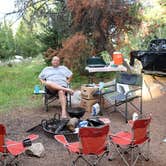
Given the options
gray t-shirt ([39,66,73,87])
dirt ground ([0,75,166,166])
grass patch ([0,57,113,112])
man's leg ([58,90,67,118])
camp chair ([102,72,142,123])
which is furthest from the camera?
grass patch ([0,57,113,112])

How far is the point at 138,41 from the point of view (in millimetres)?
9406

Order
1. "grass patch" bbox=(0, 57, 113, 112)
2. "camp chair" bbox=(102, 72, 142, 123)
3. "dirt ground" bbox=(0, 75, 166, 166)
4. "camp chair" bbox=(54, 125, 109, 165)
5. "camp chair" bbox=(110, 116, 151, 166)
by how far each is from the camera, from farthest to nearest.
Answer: "grass patch" bbox=(0, 57, 113, 112)
"camp chair" bbox=(102, 72, 142, 123)
"dirt ground" bbox=(0, 75, 166, 166)
"camp chair" bbox=(110, 116, 151, 166)
"camp chair" bbox=(54, 125, 109, 165)

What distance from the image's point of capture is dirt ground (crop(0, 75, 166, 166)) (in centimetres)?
390

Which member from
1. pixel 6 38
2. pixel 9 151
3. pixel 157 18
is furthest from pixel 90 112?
pixel 6 38

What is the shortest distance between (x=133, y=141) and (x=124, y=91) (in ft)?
8.50

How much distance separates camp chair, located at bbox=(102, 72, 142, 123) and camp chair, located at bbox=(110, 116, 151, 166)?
4.69 ft

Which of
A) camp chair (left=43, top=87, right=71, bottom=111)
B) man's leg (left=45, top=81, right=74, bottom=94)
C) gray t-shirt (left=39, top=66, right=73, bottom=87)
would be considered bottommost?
camp chair (left=43, top=87, right=71, bottom=111)

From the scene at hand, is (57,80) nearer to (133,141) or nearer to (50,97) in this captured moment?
(50,97)

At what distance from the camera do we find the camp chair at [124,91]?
571 cm

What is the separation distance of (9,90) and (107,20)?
285 cm

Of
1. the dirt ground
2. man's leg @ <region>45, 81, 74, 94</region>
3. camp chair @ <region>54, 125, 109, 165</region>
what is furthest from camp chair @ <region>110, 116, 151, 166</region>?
man's leg @ <region>45, 81, 74, 94</region>

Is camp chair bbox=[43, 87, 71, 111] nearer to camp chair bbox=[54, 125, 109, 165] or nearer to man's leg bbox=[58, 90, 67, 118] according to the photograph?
man's leg bbox=[58, 90, 67, 118]

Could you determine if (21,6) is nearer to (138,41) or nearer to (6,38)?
(138,41)

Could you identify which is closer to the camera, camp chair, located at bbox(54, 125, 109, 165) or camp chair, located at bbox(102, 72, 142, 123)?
camp chair, located at bbox(54, 125, 109, 165)
